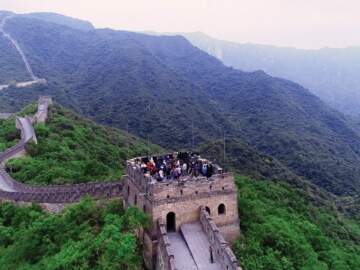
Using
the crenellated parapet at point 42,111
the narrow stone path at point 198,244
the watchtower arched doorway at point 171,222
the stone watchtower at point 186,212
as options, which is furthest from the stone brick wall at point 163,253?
the crenellated parapet at point 42,111

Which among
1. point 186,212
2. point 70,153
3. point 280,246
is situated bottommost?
point 70,153

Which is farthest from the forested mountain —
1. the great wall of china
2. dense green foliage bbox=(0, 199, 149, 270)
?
the great wall of china

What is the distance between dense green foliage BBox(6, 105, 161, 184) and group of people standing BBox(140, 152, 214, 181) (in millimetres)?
13210

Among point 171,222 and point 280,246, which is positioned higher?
point 171,222

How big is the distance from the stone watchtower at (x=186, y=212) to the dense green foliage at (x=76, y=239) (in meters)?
0.94

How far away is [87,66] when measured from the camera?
195375 mm

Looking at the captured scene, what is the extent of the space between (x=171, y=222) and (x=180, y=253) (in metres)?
2.74

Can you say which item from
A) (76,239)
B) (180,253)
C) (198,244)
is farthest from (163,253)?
(76,239)

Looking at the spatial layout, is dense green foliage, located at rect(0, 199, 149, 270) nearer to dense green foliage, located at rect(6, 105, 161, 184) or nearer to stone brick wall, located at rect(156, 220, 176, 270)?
stone brick wall, located at rect(156, 220, 176, 270)

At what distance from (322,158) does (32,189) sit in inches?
3529

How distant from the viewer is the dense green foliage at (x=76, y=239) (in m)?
23.0

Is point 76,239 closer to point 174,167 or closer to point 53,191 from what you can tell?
point 174,167

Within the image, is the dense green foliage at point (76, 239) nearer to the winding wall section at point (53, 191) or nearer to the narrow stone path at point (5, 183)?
the winding wall section at point (53, 191)

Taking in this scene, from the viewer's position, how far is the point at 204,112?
145500 mm
